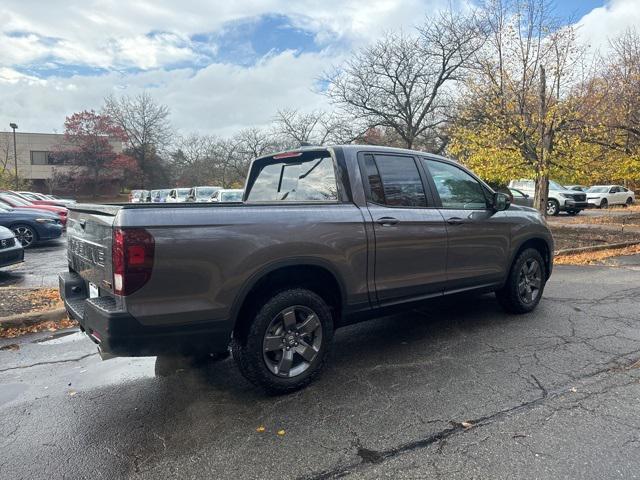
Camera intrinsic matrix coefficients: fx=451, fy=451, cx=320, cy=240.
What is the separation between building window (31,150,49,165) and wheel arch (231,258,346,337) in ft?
189

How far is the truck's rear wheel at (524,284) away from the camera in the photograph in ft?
17.0

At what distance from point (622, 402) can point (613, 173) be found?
15.4 metres

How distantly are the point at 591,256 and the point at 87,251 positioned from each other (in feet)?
33.0

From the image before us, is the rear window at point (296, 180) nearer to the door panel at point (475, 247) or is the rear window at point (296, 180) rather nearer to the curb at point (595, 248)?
the door panel at point (475, 247)

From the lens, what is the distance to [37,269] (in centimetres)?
867

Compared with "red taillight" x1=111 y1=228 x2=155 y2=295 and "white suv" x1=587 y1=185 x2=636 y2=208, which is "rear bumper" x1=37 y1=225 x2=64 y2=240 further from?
"white suv" x1=587 y1=185 x2=636 y2=208

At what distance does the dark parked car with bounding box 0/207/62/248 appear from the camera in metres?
11.4

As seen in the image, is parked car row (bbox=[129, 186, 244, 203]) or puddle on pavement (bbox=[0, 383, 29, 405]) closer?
puddle on pavement (bbox=[0, 383, 29, 405])

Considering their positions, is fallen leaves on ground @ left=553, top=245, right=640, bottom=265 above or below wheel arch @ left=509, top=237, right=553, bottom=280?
below

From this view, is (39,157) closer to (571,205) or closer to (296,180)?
(571,205)

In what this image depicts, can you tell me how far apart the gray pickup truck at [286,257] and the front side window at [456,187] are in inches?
0.6

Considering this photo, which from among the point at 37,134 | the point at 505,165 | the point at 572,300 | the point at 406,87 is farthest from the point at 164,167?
the point at 572,300

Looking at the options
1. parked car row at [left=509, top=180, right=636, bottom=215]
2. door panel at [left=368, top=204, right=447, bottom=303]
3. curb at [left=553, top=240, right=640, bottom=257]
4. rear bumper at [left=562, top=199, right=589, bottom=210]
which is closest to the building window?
parked car row at [left=509, top=180, right=636, bottom=215]

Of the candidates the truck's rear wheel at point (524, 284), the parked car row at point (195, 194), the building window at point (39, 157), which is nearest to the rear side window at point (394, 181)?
the truck's rear wheel at point (524, 284)
